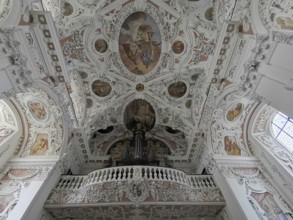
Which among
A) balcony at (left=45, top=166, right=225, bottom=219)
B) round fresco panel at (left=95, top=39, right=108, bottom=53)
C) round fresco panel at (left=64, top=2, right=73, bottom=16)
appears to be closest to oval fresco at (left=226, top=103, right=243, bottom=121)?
balcony at (left=45, top=166, right=225, bottom=219)

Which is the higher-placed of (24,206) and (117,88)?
(117,88)

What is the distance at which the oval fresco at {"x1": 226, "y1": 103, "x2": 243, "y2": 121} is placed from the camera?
31.8ft

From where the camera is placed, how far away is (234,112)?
986cm

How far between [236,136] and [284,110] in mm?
4705

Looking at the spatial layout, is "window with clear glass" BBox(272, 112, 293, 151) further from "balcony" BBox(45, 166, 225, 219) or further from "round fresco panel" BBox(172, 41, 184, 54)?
"round fresco panel" BBox(172, 41, 184, 54)

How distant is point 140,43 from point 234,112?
5.91m

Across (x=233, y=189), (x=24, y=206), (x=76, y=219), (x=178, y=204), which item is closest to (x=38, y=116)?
(x=24, y=206)

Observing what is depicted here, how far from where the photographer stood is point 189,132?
1105 centimetres

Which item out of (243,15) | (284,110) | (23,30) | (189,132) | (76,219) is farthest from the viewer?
(189,132)

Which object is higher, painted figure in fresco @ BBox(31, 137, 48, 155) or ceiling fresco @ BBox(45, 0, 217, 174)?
ceiling fresco @ BBox(45, 0, 217, 174)

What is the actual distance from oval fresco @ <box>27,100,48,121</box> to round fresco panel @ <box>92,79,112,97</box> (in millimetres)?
2945

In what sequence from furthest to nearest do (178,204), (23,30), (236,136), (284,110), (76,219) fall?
1. (236,136)
2. (76,219)
3. (178,204)
4. (23,30)
5. (284,110)

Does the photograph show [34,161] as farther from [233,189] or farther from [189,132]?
[233,189]

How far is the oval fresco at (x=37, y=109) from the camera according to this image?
8891mm
